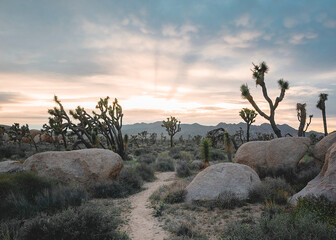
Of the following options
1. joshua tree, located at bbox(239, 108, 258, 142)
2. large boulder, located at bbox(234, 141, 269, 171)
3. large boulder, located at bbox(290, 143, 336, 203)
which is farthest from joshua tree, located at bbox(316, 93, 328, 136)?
large boulder, located at bbox(290, 143, 336, 203)

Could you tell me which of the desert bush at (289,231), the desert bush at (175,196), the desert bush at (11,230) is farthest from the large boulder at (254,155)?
the desert bush at (11,230)

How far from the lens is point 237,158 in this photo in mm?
13180

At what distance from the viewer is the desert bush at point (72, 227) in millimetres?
4887

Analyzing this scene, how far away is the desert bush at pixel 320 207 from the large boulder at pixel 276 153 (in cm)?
443

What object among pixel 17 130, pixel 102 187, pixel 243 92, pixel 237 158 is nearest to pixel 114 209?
pixel 102 187

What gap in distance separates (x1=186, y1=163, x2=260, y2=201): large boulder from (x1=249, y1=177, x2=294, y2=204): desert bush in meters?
0.30

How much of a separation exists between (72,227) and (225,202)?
194 inches

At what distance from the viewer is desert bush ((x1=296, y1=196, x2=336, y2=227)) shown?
5602 millimetres

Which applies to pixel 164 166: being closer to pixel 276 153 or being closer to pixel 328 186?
pixel 276 153

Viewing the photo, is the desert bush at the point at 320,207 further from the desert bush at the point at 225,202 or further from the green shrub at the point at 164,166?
the green shrub at the point at 164,166

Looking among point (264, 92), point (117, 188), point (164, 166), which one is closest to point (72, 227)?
point (117, 188)

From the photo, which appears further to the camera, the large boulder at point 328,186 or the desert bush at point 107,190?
the desert bush at point 107,190

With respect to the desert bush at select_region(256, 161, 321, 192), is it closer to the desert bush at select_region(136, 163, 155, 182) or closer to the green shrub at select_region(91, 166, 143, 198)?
the green shrub at select_region(91, 166, 143, 198)

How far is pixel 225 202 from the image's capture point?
752 centimetres
